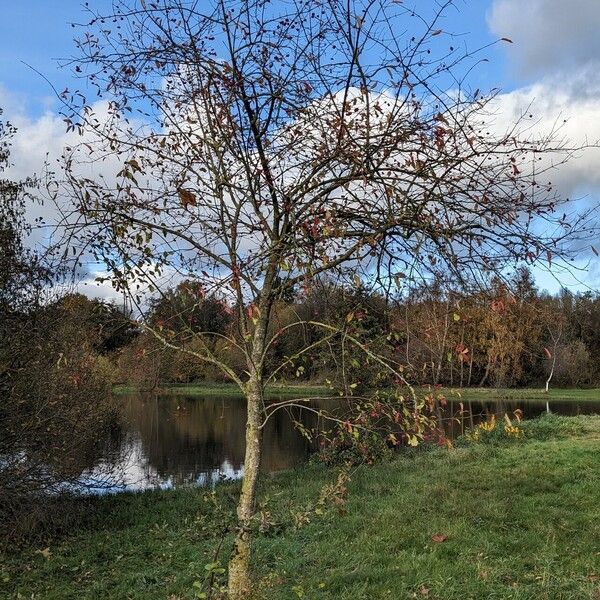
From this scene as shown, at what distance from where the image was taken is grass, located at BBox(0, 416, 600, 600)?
5.61m

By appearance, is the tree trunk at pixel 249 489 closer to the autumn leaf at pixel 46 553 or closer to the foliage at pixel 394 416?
the foliage at pixel 394 416

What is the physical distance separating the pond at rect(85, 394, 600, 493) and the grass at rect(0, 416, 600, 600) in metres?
1.33

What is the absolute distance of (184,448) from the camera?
20.4 metres

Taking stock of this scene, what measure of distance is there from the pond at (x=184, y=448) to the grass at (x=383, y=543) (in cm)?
133

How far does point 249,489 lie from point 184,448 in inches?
687

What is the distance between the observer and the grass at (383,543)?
5609 millimetres

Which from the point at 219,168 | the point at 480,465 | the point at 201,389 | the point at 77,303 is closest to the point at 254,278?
the point at 219,168

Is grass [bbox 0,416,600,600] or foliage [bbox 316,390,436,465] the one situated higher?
foliage [bbox 316,390,436,465]

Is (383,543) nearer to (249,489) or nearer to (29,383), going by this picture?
(249,489)

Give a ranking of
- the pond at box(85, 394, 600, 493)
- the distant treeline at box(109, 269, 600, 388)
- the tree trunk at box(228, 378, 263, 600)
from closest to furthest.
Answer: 1. the distant treeline at box(109, 269, 600, 388)
2. the tree trunk at box(228, 378, 263, 600)
3. the pond at box(85, 394, 600, 493)

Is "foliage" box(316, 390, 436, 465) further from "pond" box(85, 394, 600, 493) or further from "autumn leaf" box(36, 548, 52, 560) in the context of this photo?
"pond" box(85, 394, 600, 493)

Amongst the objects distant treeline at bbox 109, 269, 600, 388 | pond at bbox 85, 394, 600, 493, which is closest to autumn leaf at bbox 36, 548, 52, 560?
pond at bbox 85, 394, 600, 493

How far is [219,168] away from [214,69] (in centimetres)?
59

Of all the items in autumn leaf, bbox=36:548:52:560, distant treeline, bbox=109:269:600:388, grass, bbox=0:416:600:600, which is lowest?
autumn leaf, bbox=36:548:52:560
